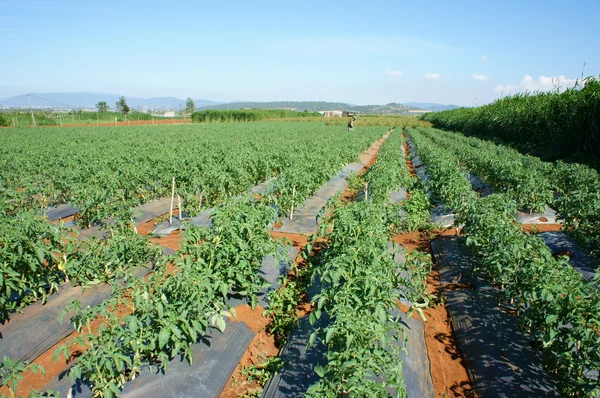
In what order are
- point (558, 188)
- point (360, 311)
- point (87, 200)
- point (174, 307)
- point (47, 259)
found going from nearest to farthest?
point (360, 311)
point (174, 307)
point (47, 259)
point (87, 200)
point (558, 188)

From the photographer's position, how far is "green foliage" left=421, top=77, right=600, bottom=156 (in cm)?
1395

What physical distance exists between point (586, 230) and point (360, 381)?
5870 millimetres

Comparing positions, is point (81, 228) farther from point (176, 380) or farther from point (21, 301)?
point (176, 380)

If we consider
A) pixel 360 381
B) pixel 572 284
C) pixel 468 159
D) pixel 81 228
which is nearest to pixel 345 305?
pixel 360 381

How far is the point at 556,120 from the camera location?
640 inches

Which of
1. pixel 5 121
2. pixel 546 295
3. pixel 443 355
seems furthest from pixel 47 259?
pixel 5 121

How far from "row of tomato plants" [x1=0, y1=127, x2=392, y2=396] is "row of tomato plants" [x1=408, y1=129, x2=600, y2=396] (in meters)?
2.74

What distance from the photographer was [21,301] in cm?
430

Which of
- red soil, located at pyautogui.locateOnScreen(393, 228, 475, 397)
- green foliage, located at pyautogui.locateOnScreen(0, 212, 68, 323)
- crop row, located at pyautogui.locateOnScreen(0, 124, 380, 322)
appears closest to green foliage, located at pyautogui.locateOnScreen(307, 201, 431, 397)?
red soil, located at pyautogui.locateOnScreen(393, 228, 475, 397)

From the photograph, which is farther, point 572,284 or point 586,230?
point 586,230

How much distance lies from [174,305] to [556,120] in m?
19.0

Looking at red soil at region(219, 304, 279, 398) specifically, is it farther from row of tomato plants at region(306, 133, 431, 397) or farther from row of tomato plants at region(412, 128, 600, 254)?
row of tomato plants at region(412, 128, 600, 254)

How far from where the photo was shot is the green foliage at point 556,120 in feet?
45.8

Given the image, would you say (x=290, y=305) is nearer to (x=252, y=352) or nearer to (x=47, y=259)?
(x=252, y=352)
